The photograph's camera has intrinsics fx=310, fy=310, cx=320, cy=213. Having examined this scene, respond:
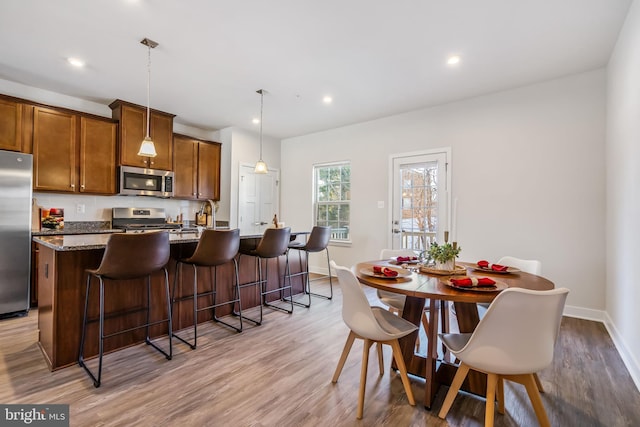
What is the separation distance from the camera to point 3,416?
170 cm

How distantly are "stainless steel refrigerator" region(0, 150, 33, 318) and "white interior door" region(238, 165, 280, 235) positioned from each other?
Answer: 276 centimetres

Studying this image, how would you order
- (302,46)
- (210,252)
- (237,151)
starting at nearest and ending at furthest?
(210,252), (302,46), (237,151)

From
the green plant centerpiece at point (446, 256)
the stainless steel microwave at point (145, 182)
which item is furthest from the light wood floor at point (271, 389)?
the stainless steel microwave at point (145, 182)

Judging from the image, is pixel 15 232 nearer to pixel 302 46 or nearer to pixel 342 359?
pixel 302 46

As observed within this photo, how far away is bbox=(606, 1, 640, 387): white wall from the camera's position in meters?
2.23

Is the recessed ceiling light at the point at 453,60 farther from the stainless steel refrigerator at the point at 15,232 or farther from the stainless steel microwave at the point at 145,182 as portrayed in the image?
the stainless steel refrigerator at the point at 15,232

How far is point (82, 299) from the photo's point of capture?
2.32m

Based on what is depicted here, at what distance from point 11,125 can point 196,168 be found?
224cm

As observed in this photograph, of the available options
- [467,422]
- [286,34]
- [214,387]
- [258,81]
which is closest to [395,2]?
[286,34]

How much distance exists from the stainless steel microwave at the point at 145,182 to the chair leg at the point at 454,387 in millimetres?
4462

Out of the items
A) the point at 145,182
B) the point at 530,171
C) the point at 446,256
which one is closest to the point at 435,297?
the point at 446,256

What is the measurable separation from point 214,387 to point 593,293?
3.83m

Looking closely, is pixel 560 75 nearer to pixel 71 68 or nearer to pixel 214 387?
→ pixel 214 387

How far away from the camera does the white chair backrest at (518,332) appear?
137 centimetres
